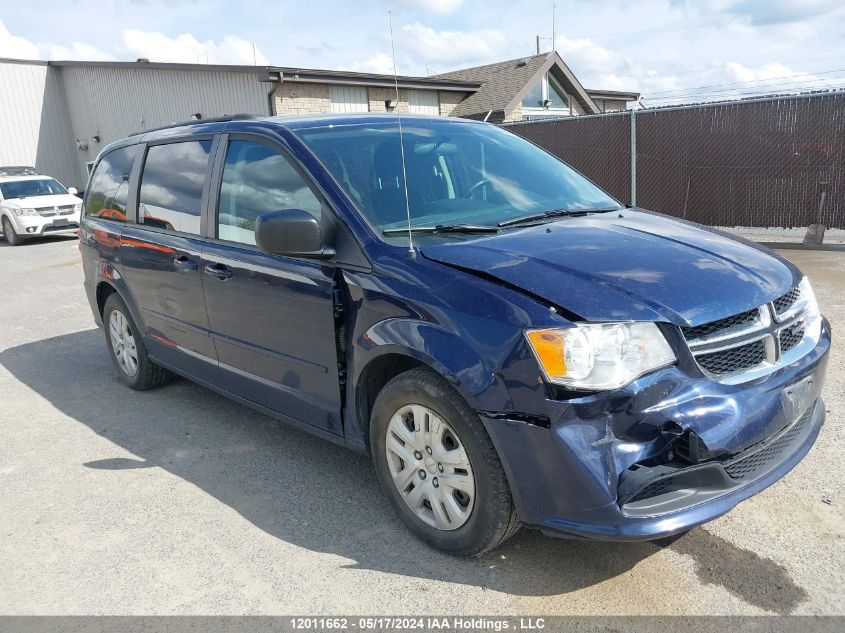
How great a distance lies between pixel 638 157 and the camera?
11.9 m

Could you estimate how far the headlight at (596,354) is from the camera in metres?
2.46

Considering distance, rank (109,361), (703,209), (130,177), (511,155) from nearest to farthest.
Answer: (511,155)
(130,177)
(109,361)
(703,209)

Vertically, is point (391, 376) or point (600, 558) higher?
point (391, 376)

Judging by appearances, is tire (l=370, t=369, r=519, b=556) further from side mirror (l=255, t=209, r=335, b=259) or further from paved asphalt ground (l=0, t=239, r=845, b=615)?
side mirror (l=255, t=209, r=335, b=259)

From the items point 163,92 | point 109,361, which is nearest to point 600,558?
point 109,361

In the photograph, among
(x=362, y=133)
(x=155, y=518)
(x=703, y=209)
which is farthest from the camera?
(x=703, y=209)

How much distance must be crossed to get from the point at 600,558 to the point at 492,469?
71 centimetres

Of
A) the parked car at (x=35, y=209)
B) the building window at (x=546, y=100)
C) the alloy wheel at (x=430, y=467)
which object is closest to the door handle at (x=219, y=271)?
the alloy wheel at (x=430, y=467)

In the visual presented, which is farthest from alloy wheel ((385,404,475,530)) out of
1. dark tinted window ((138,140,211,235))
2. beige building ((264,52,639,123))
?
beige building ((264,52,639,123))

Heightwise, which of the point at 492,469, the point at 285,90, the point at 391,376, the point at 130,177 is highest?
the point at 285,90

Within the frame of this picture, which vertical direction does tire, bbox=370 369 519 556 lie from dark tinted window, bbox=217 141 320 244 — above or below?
below

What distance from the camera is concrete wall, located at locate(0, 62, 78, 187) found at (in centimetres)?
2742

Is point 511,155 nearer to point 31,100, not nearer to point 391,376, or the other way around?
point 391,376

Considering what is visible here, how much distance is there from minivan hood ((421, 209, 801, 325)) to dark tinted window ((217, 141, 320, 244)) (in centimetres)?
86
